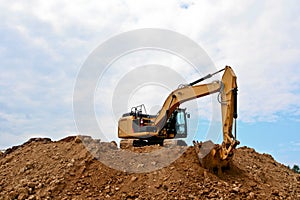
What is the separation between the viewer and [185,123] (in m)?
14.3

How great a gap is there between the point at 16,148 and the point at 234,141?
1025cm

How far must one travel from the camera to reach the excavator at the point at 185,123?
1059 centimetres

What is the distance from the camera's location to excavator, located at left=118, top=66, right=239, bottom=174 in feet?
34.8

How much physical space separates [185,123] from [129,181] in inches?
194

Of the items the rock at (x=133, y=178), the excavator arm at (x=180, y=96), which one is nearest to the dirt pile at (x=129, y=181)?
the rock at (x=133, y=178)

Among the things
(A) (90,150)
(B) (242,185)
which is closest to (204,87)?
(B) (242,185)

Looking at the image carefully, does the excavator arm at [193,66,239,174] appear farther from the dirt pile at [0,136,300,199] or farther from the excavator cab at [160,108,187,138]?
the excavator cab at [160,108,187,138]

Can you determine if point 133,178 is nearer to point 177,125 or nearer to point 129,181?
point 129,181

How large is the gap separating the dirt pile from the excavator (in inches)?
20.0

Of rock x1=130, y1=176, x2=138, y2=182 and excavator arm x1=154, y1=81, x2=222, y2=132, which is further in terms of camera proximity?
excavator arm x1=154, y1=81, x2=222, y2=132

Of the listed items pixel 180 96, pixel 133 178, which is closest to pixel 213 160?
pixel 133 178

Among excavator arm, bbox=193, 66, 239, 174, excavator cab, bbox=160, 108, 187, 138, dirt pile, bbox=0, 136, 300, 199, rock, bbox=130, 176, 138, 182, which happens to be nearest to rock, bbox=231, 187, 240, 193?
dirt pile, bbox=0, 136, 300, 199

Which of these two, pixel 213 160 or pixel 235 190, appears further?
pixel 213 160

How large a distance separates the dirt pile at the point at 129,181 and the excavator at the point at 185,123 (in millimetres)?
507
